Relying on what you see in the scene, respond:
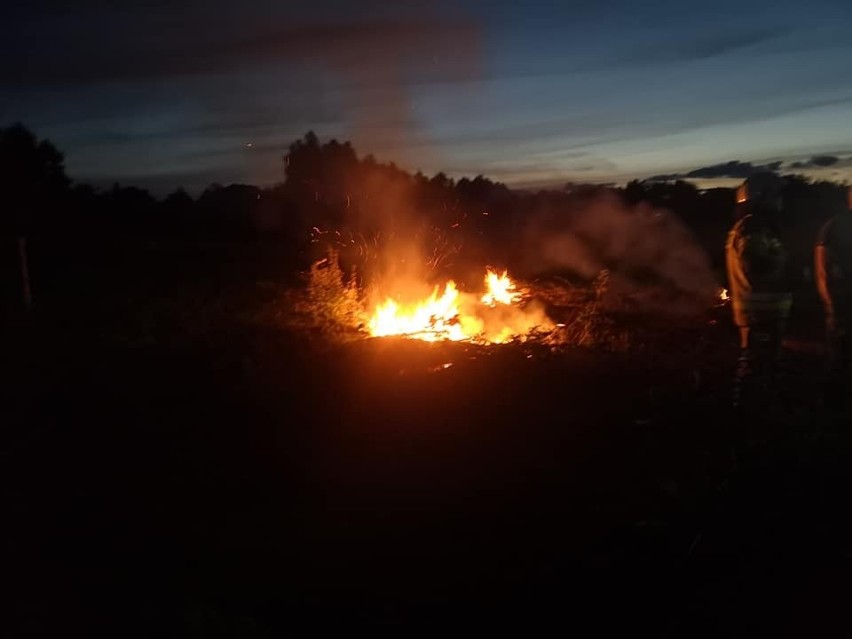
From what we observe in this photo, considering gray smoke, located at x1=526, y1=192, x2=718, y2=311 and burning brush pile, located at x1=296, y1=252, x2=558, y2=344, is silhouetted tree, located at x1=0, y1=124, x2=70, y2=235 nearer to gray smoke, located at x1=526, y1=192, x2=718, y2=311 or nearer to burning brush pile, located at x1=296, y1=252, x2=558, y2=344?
burning brush pile, located at x1=296, y1=252, x2=558, y2=344

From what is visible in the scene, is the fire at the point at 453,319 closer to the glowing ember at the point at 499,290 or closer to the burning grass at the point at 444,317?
the burning grass at the point at 444,317

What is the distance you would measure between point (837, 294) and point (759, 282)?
685 mm

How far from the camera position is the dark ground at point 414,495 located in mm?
4523

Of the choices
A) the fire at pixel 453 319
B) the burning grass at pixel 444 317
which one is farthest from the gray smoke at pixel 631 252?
the fire at pixel 453 319

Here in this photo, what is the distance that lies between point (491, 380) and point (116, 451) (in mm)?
3546

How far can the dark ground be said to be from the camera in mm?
4523

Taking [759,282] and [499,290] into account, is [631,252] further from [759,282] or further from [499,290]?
[759,282]

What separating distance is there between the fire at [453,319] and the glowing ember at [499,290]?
47 cm

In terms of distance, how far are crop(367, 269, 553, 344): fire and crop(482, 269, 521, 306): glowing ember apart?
468 millimetres

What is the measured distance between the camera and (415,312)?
11.7 metres

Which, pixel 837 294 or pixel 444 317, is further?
pixel 444 317

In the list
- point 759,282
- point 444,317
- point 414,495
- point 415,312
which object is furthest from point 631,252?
point 414,495

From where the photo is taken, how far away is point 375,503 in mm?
5805

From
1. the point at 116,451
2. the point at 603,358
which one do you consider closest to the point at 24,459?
the point at 116,451
